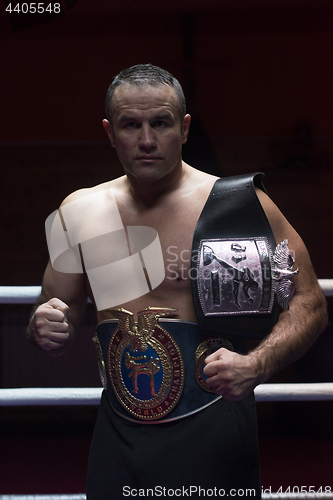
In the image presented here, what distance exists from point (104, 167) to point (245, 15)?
48.2 inches

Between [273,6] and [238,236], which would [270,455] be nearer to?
[238,236]

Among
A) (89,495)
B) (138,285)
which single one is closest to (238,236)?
(138,285)

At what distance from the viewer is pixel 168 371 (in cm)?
112

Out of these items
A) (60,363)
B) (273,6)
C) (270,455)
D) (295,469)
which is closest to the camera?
(273,6)

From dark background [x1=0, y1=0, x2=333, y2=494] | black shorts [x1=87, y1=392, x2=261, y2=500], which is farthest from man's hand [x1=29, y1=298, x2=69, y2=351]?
dark background [x1=0, y1=0, x2=333, y2=494]

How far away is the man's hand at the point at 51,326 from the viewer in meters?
1.10

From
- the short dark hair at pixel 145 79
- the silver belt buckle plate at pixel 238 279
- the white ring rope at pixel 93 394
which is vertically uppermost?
the short dark hair at pixel 145 79

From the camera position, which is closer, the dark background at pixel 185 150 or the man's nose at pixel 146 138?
the man's nose at pixel 146 138

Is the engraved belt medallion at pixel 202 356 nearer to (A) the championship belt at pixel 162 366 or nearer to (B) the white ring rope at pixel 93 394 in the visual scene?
(A) the championship belt at pixel 162 366

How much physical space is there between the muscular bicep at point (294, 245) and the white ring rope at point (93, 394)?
1.31 ft

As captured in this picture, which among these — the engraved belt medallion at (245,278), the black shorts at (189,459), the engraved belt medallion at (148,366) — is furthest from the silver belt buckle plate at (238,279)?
the black shorts at (189,459)

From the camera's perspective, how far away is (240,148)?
296cm

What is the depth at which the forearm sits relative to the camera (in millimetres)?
1008

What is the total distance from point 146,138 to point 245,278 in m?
0.37
